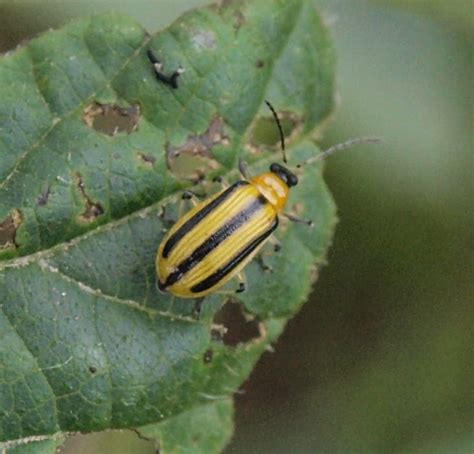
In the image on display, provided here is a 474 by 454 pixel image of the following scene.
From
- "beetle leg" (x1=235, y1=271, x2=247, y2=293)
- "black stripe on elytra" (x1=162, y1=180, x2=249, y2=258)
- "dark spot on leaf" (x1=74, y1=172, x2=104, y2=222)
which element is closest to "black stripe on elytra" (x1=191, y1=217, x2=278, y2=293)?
"beetle leg" (x1=235, y1=271, x2=247, y2=293)

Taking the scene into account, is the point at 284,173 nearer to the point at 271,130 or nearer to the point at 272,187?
the point at 272,187

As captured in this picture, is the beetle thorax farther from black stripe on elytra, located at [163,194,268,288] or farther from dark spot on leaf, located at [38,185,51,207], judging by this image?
dark spot on leaf, located at [38,185,51,207]

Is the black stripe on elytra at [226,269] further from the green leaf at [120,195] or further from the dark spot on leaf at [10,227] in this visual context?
the dark spot on leaf at [10,227]

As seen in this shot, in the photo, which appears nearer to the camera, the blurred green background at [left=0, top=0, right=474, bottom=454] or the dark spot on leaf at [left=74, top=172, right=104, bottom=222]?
the dark spot on leaf at [left=74, top=172, right=104, bottom=222]

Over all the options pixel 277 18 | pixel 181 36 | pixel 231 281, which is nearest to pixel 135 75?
pixel 181 36

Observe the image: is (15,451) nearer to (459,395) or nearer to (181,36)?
(181,36)

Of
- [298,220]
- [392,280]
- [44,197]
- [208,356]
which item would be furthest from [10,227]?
[392,280]

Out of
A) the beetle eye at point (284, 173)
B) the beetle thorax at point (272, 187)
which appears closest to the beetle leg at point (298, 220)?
the beetle thorax at point (272, 187)
